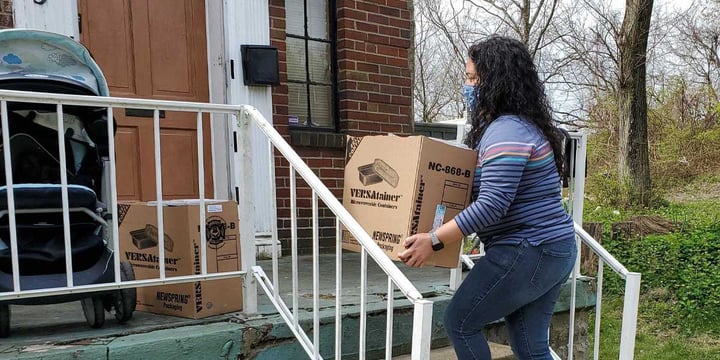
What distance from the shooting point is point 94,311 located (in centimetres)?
236

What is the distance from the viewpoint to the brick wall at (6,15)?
3.43 m

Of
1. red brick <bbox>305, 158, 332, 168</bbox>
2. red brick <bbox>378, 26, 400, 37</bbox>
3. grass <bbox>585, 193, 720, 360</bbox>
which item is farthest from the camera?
red brick <bbox>378, 26, 400, 37</bbox>

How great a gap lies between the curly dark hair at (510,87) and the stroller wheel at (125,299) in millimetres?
1542

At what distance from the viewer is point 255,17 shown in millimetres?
4336

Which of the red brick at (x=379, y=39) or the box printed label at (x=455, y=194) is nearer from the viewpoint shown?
the box printed label at (x=455, y=194)

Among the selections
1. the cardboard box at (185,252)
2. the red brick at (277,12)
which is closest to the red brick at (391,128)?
the red brick at (277,12)

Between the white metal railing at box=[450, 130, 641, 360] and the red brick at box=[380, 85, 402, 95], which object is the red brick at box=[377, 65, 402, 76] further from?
the white metal railing at box=[450, 130, 641, 360]

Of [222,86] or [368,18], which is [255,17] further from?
[368,18]

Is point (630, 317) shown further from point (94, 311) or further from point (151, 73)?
point (151, 73)

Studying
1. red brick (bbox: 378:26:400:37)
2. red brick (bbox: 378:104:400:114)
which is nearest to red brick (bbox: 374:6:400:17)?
red brick (bbox: 378:26:400:37)

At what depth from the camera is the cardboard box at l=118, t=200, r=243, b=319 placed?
2508mm

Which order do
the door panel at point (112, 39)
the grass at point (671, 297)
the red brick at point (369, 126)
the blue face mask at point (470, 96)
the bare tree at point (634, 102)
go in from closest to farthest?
the blue face mask at point (470, 96), the door panel at point (112, 39), the grass at point (671, 297), the red brick at point (369, 126), the bare tree at point (634, 102)

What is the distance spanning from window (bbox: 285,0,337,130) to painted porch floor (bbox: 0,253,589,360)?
2.01 m

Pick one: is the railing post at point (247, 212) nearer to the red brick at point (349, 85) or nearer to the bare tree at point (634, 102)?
the red brick at point (349, 85)
